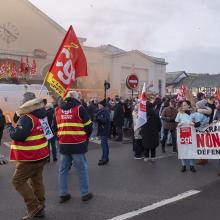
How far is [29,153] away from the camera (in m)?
5.91

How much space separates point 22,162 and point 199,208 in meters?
2.71

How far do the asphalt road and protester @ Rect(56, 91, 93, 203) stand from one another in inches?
11.0

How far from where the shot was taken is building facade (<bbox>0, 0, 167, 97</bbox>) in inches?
1132

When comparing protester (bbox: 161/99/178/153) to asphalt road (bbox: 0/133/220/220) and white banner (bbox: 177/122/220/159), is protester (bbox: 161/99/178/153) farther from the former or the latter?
white banner (bbox: 177/122/220/159)

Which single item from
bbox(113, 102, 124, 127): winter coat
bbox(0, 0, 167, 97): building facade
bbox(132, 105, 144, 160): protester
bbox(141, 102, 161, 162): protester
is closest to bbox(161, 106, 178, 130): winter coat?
bbox(132, 105, 144, 160): protester

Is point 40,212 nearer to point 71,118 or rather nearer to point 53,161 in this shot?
point 71,118

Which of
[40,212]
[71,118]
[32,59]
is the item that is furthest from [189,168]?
[32,59]

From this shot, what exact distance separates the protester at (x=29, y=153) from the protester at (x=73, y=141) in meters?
0.83

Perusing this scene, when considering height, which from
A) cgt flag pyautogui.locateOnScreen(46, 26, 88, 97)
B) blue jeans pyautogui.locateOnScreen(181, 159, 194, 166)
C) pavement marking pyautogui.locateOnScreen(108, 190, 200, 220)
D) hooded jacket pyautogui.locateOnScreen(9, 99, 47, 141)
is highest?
cgt flag pyautogui.locateOnScreen(46, 26, 88, 97)

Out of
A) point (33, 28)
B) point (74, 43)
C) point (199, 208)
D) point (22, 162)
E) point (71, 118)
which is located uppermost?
point (33, 28)

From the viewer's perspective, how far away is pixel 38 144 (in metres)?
6.02

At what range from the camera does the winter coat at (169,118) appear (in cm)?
1276

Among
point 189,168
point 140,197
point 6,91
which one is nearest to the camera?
point 140,197

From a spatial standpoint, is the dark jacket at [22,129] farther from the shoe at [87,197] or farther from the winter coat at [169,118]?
the winter coat at [169,118]
